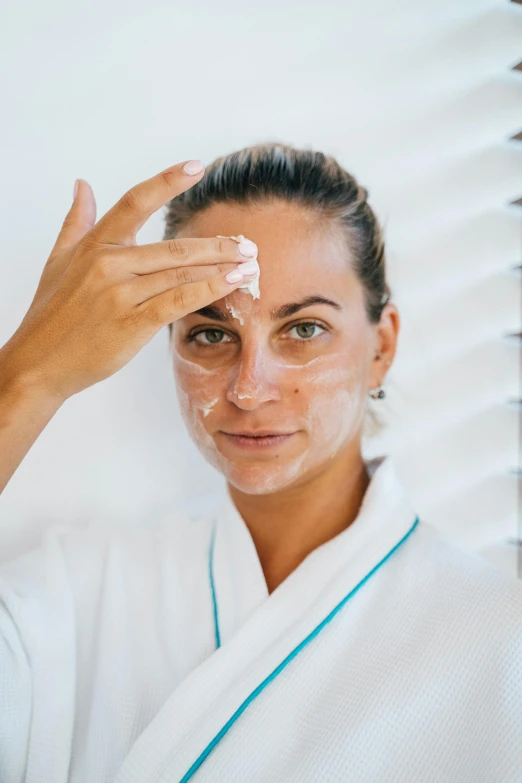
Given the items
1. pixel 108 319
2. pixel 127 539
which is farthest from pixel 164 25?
pixel 127 539

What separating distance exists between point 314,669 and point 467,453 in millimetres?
715

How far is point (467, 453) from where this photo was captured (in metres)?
1.57

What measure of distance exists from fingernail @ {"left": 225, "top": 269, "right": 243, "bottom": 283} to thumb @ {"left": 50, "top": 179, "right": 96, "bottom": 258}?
23cm

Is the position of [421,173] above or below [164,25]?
below

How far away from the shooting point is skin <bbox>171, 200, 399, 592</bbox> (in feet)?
3.45

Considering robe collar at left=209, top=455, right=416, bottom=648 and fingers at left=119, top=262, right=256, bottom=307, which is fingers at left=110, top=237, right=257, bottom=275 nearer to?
fingers at left=119, top=262, right=256, bottom=307

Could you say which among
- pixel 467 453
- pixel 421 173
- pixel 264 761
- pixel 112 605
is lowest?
pixel 264 761

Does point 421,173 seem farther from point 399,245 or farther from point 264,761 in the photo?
point 264,761

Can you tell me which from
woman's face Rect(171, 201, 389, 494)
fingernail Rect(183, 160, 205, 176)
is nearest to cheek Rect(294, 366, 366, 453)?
woman's face Rect(171, 201, 389, 494)

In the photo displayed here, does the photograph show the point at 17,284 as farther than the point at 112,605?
Yes

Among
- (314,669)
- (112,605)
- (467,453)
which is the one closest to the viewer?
(314,669)

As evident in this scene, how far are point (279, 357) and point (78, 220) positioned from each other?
0.33m

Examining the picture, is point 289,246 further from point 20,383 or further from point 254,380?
point 20,383

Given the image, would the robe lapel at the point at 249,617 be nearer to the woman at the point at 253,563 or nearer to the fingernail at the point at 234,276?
the woman at the point at 253,563
